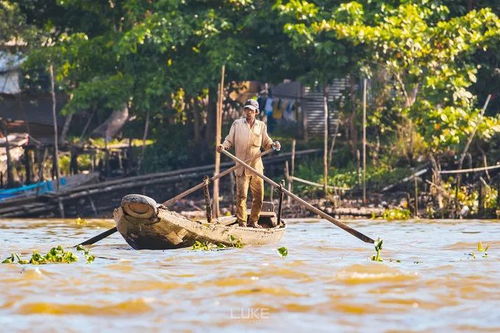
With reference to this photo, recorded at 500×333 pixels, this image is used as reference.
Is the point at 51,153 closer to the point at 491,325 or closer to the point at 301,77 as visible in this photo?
the point at 301,77

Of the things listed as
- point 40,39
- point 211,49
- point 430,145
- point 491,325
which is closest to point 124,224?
point 491,325

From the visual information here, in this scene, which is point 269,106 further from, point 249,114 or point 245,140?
point 249,114

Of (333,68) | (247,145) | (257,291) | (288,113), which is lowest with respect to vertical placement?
(257,291)

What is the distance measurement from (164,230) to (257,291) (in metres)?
3.03

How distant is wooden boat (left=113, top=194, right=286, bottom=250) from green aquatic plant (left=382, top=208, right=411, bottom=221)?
6.50 meters

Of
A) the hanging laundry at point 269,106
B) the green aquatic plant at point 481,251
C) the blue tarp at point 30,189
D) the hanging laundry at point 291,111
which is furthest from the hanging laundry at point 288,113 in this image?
the green aquatic plant at point 481,251

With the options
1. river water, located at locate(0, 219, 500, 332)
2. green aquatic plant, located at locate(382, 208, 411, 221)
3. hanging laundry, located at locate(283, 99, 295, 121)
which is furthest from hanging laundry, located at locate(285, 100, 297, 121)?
river water, located at locate(0, 219, 500, 332)

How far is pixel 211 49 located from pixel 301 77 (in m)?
2.08

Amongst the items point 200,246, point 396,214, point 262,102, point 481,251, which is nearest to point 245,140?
point 200,246

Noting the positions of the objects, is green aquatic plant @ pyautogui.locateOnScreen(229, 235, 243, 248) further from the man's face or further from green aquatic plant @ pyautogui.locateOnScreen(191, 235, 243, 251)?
the man's face

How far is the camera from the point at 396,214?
62.9 ft

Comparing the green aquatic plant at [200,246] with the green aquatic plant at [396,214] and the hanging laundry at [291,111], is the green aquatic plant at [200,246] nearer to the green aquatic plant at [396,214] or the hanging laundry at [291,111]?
the green aquatic plant at [396,214]

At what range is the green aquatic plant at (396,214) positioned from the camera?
62.7ft

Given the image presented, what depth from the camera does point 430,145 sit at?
20109mm
